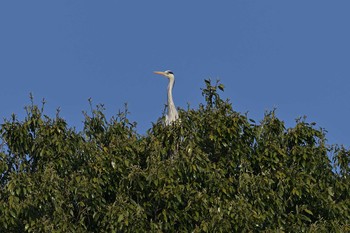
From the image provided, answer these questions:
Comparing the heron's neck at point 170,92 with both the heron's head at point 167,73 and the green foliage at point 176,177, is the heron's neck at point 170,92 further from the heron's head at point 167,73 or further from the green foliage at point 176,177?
the green foliage at point 176,177

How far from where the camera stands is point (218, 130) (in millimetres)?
22781

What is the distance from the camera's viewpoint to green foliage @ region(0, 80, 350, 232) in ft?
69.9

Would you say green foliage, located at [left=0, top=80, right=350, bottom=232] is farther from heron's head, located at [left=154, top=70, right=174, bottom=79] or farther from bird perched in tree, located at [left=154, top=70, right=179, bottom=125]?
heron's head, located at [left=154, top=70, right=174, bottom=79]

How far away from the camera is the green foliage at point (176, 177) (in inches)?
838

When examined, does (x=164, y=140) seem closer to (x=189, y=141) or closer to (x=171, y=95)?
(x=189, y=141)

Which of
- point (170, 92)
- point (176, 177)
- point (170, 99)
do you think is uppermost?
point (170, 92)

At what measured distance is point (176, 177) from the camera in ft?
71.3

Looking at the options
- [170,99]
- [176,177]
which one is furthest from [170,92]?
[176,177]

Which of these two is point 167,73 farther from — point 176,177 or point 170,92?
point 176,177

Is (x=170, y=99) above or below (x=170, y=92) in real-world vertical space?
below

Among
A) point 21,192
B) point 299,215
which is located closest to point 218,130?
point 299,215

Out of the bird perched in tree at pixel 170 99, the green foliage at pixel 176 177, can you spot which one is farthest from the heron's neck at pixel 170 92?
the green foliage at pixel 176 177

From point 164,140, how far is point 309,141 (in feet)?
11.5

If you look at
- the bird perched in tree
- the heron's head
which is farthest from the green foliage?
the heron's head
